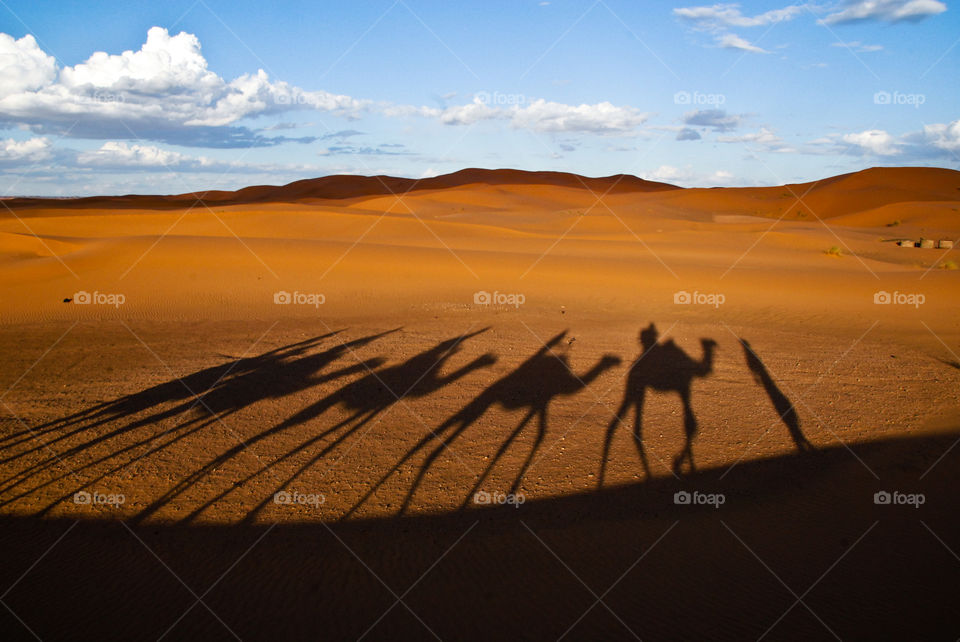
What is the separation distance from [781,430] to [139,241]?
19859 mm

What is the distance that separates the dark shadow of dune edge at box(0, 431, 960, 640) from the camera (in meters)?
3.59

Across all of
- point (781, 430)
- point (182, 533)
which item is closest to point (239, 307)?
point (182, 533)

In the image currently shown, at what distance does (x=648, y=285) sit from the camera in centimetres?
1569

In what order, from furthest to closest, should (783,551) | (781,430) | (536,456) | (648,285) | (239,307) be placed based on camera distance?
(648,285), (239,307), (781,430), (536,456), (783,551)

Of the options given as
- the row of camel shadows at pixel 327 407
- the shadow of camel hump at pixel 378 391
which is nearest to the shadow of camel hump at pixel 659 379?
the row of camel shadows at pixel 327 407

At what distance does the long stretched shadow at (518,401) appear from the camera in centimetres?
573

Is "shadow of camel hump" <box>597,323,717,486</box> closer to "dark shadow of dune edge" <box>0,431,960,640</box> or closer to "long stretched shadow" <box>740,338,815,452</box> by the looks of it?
"long stretched shadow" <box>740,338,815,452</box>

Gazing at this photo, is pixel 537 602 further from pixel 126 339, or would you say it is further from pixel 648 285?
pixel 648 285

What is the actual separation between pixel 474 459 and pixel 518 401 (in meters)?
1.79

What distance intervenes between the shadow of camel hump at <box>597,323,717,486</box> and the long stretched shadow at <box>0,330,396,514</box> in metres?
4.00

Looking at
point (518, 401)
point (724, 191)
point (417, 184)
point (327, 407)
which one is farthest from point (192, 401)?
point (417, 184)

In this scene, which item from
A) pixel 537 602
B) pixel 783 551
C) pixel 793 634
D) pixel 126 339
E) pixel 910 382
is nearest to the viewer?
pixel 793 634

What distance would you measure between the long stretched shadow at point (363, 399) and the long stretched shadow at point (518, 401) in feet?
2.43

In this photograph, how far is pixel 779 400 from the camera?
25.0ft
